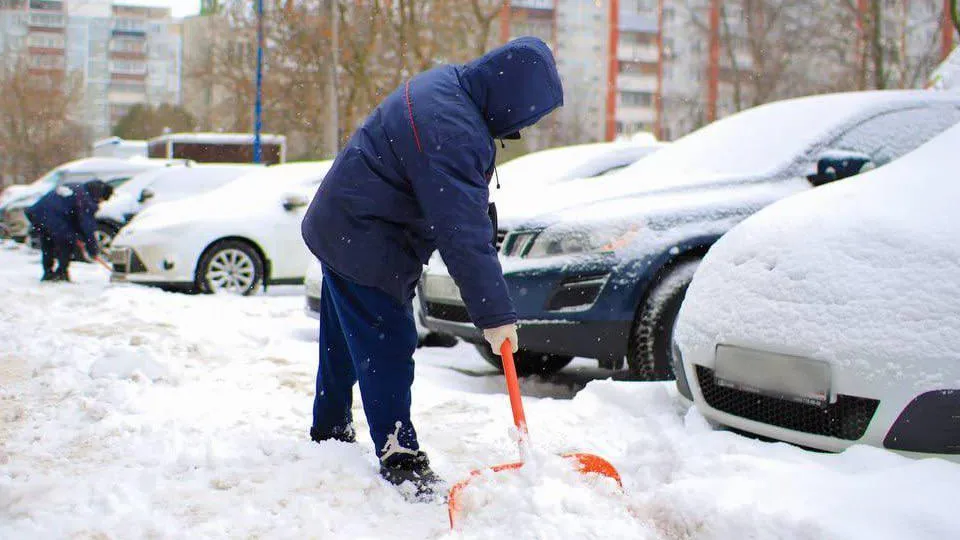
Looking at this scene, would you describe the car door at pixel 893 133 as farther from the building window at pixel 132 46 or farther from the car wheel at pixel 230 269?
the building window at pixel 132 46

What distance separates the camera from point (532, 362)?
5539 mm

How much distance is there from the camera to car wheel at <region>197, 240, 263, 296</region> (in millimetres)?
9211

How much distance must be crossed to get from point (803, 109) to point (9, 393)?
14.7ft

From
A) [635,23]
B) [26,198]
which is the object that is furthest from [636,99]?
[26,198]

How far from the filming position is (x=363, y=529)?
285 cm

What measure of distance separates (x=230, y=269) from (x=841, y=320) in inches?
286

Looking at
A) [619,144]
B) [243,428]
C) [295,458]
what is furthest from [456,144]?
[619,144]

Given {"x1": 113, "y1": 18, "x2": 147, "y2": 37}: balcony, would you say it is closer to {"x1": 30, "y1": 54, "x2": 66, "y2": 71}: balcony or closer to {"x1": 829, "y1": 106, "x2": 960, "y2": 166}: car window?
{"x1": 30, "y1": 54, "x2": 66, "y2": 71}: balcony

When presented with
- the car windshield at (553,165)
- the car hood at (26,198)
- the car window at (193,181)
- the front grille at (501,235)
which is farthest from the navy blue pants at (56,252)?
the front grille at (501,235)

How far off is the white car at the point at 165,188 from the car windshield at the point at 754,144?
8.44m

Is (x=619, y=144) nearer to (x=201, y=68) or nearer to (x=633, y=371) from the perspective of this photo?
(x=633, y=371)

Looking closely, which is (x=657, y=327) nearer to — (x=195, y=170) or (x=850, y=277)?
(x=850, y=277)

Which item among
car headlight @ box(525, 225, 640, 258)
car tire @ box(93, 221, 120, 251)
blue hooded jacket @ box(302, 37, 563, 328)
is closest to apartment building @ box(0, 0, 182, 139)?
car tire @ box(93, 221, 120, 251)

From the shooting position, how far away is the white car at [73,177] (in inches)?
660
